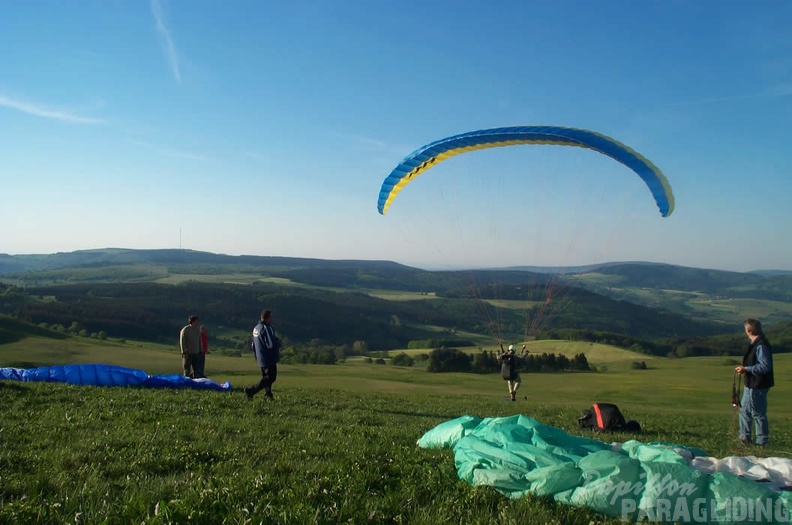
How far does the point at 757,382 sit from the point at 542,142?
25.5 ft

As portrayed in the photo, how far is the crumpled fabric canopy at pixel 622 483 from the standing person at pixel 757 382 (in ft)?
19.6

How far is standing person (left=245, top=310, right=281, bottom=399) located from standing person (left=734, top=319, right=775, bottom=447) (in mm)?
9185

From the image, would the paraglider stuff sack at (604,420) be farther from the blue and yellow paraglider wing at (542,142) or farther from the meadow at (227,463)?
the blue and yellow paraglider wing at (542,142)

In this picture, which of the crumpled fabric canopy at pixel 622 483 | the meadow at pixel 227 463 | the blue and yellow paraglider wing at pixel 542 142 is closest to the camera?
the meadow at pixel 227 463

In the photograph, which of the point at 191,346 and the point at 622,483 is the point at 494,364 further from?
the point at 622,483

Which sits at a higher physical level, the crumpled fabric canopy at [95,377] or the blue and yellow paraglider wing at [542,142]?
the blue and yellow paraglider wing at [542,142]

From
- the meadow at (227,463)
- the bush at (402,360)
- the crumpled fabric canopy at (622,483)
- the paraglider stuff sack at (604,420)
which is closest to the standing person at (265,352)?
the meadow at (227,463)

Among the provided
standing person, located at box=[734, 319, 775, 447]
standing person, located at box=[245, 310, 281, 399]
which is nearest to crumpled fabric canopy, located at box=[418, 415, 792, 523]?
standing person, located at box=[734, 319, 775, 447]

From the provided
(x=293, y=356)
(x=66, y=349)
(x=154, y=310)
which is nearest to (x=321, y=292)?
(x=154, y=310)

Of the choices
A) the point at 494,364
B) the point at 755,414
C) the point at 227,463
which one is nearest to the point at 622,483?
the point at 227,463

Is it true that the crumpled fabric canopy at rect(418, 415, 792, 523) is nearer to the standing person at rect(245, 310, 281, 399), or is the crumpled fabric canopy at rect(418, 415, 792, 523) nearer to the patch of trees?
the standing person at rect(245, 310, 281, 399)

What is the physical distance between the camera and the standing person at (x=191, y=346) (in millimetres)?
14898

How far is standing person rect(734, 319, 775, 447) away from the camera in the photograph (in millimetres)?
9969

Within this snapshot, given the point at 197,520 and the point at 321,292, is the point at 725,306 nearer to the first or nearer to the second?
the point at 321,292
